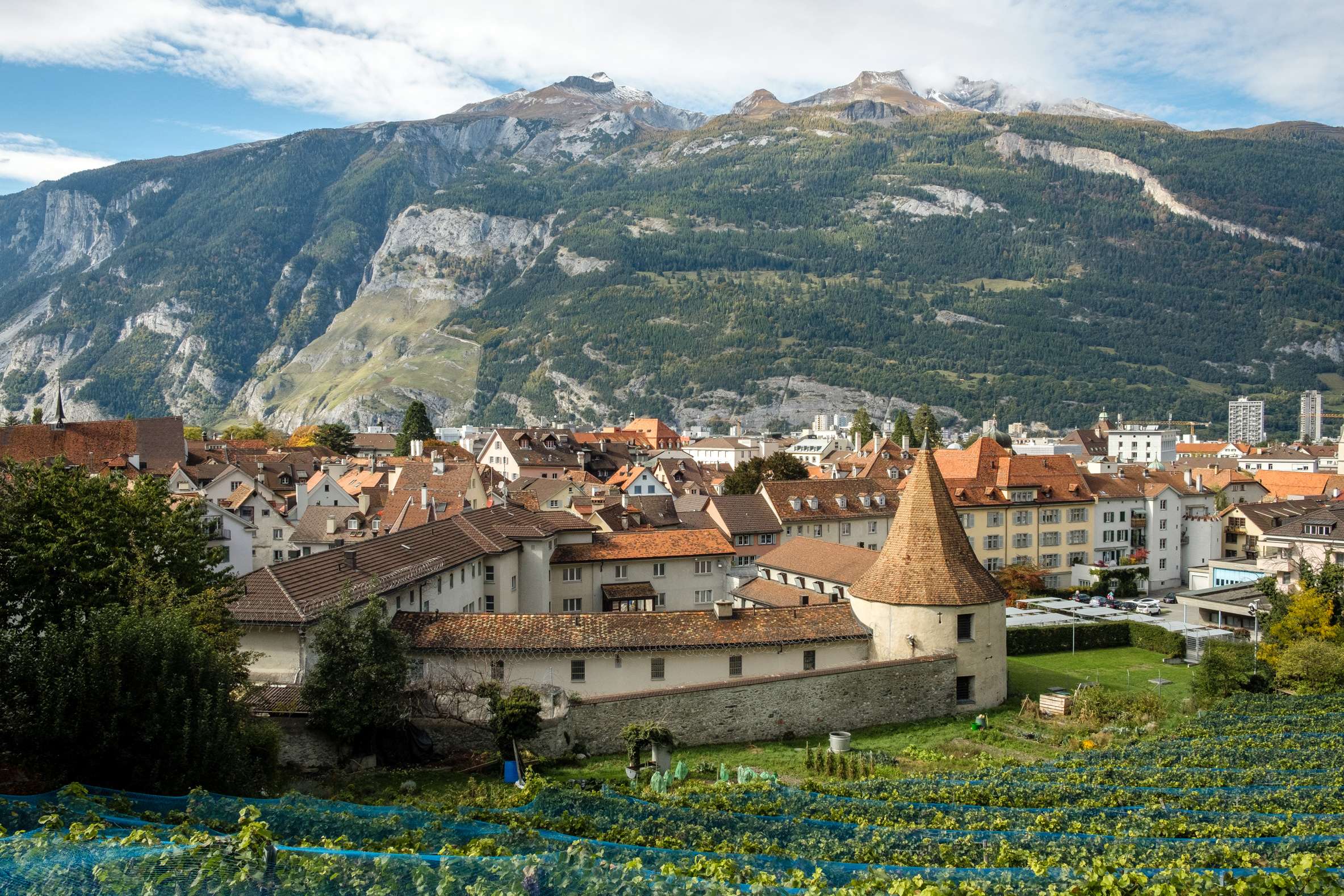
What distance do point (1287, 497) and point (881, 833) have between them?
11744 centimetres

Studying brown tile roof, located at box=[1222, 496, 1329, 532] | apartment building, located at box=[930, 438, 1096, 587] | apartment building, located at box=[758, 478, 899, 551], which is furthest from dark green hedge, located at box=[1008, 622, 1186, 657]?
brown tile roof, located at box=[1222, 496, 1329, 532]

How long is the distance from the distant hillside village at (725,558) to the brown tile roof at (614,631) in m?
0.11

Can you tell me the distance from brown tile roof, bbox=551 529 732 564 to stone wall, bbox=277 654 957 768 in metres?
20.8

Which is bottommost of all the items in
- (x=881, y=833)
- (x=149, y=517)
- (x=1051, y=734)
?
(x=1051, y=734)

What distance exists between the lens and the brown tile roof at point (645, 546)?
54000 millimetres

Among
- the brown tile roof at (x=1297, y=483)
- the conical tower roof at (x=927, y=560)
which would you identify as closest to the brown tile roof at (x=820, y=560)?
the conical tower roof at (x=927, y=560)

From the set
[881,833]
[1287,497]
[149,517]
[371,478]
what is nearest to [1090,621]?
[881,833]

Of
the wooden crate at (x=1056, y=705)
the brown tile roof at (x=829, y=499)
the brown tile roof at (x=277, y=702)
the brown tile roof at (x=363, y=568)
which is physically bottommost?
the wooden crate at (x=1056, y=705)

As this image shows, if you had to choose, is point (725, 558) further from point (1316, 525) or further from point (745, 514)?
point (1316, 525)

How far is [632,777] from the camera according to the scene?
27.0 m

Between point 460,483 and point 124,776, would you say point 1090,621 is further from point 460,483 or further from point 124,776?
point 124,776

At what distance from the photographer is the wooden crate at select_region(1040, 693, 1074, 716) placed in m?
38.2

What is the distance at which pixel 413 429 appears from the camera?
150875 mm

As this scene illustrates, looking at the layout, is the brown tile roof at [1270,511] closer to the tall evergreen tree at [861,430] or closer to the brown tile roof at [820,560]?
the brown tile roof at [820,560]
